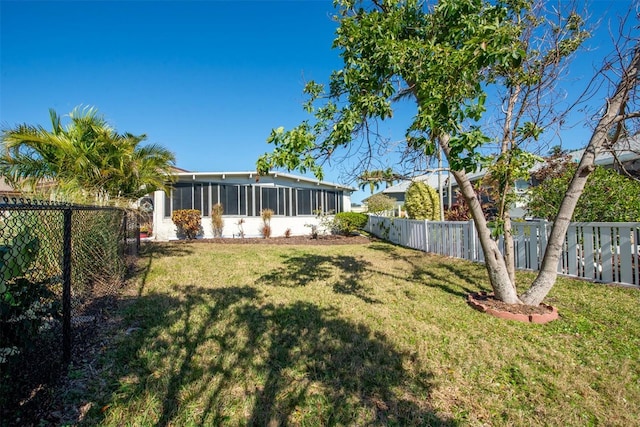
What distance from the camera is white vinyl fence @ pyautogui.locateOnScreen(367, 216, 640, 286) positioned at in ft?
18.6

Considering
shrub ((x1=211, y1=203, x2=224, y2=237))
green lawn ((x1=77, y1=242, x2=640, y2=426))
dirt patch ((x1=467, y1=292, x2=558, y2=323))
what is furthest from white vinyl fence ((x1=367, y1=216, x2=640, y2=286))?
shrub ((x1=211, y1=203, x2=224, y2=237))

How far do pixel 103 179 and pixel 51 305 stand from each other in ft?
19.4

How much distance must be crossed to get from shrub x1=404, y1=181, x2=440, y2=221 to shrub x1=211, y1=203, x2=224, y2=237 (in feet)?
28.1

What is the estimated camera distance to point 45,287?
8.68 ft

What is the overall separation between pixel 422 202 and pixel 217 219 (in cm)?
922

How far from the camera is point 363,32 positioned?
4047 mm

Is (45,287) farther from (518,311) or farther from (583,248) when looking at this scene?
(583,248)

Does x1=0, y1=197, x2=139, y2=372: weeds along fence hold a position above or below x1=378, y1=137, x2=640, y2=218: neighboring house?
below

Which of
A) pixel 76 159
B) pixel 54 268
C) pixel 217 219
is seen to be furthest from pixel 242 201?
pixel 54 268

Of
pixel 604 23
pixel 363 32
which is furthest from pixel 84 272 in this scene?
pixel 604 23

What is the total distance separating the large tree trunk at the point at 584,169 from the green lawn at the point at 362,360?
51cm

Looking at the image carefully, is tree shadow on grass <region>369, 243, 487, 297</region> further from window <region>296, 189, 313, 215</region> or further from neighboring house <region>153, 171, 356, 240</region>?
window <region>296, 189, 313, 215</region>

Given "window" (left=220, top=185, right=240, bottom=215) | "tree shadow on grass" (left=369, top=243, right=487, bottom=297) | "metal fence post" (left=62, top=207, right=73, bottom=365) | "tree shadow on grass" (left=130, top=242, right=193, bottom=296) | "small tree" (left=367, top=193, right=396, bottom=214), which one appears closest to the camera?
"metal fence post" (left=62, top=207, right=73, bottom=365)

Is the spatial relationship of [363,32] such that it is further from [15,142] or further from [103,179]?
[15,142]
